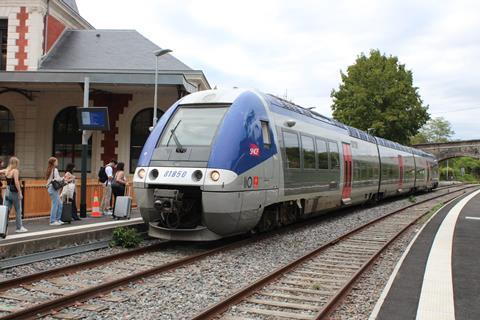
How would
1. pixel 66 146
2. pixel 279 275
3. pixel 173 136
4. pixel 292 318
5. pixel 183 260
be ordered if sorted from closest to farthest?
1. pixel 292 318
2. pixel 279 275
3. pixel 183 260
4. pixel 173 136
5. pixel 66 146

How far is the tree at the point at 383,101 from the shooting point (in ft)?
151

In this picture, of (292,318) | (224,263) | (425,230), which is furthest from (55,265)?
(425,230)

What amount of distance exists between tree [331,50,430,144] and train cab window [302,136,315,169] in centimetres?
3389

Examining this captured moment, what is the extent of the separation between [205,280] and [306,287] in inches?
56.4

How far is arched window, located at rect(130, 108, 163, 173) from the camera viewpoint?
21484 millimetres

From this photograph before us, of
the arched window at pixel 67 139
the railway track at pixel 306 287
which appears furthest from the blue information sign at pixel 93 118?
the arched window at pixel 67 139

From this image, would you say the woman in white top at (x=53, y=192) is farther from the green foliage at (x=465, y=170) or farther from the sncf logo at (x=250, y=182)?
the green foliage at (x=465, y=170)

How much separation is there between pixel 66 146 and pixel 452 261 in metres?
17.8

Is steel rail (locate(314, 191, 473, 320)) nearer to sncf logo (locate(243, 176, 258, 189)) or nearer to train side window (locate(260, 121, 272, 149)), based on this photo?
sncf logo (locate(243, 176, 258, 189))

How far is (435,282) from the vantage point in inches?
272

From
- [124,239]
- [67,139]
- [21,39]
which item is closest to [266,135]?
[124,239]

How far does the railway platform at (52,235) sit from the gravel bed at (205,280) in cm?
271

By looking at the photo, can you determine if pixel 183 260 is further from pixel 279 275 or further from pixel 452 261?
pixel 452 261

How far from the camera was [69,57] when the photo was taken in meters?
22.3
